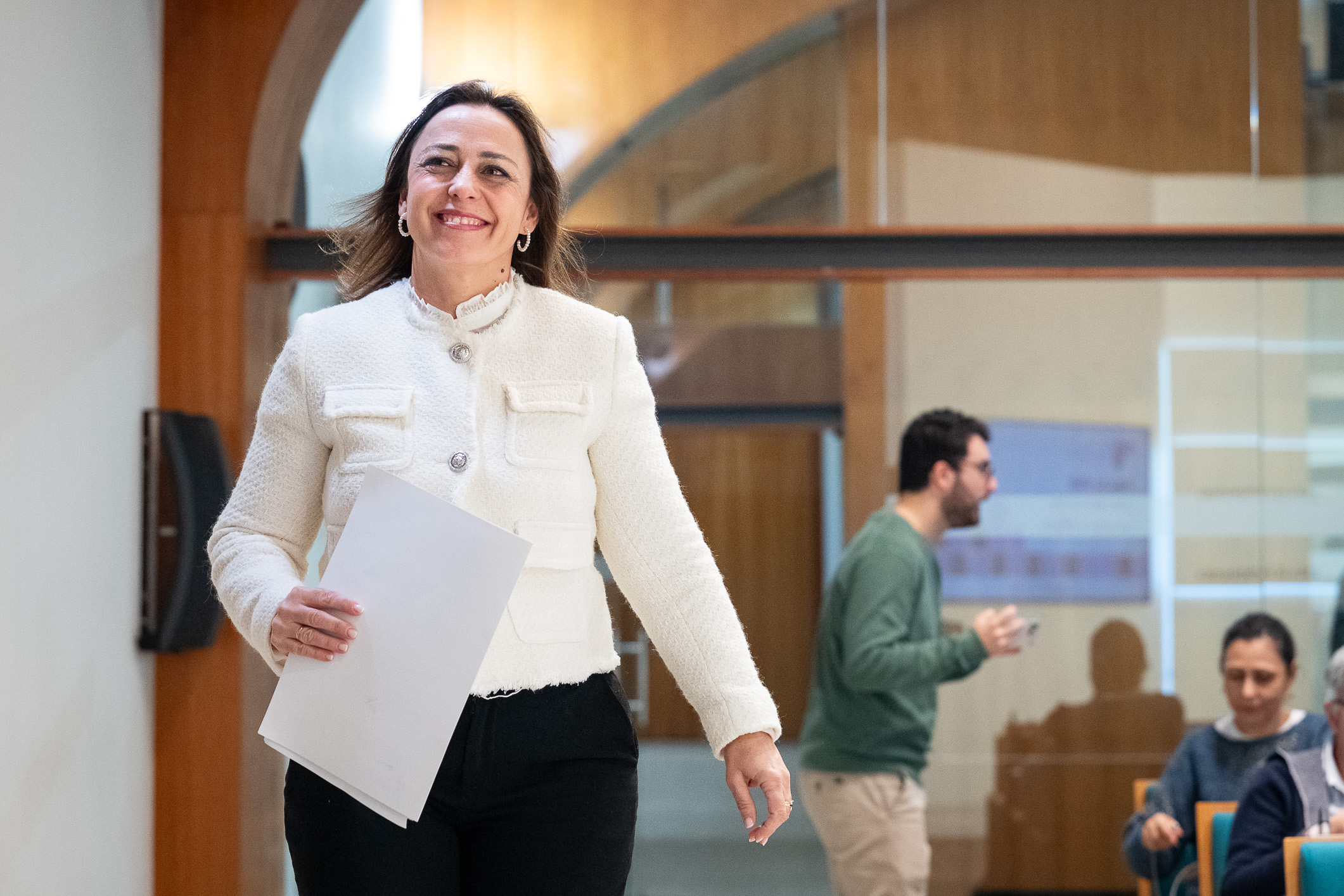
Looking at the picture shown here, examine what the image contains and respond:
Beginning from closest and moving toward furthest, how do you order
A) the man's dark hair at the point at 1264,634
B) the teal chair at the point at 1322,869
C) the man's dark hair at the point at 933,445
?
1. the teal chair at the point at 1322,869
2. the man's dark hair at the point at 1264,634
3. the man's dark hair at the point at 933,445

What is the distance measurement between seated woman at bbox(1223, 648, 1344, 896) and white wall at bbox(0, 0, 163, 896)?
273cm

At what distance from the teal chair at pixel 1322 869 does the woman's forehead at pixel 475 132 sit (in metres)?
2.21

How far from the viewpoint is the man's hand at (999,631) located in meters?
3.86

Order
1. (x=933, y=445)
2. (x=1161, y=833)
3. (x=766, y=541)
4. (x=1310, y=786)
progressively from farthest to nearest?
(x=766, y=541) < (x=933, y=445) < (x=1161, y=833) < (x=1310, y=786)

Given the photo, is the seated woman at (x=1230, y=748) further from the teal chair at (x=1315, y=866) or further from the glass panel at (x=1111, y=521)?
the teal chair at (x=1315, y=866)

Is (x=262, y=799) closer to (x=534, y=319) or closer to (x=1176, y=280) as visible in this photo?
(x=534, y=319)

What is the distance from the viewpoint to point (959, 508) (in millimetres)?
4098

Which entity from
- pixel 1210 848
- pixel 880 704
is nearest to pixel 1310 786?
pixel 1210 848

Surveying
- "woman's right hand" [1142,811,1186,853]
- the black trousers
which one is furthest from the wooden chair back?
the black trousers

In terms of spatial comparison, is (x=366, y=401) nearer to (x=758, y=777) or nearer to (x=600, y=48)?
(x=758, y=777)

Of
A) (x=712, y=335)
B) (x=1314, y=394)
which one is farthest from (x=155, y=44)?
(x=1314, y=394)

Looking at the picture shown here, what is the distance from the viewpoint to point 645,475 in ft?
5.45

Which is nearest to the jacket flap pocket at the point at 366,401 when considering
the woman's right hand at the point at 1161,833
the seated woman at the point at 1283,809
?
the seated woman at the point at 1283,809

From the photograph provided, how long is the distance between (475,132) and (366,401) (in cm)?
38
